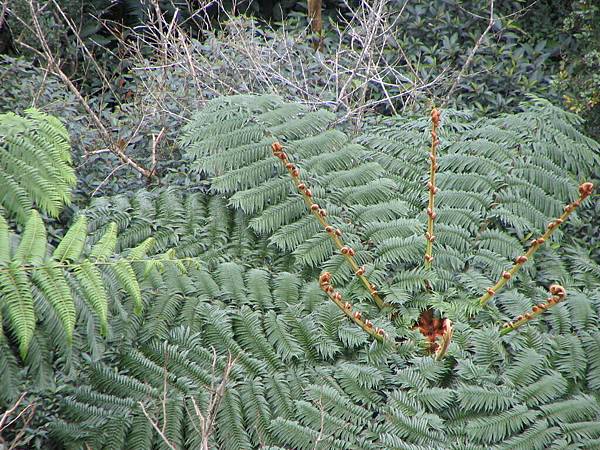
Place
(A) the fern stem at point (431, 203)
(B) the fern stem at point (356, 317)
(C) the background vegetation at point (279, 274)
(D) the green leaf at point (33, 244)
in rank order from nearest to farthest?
(D) the green leaf at point (33, 244) < (C) the background vegetation at point (279, 274) < (B) the fern stem at point (356, 317) < (A) the fern stem at point (431, 203)

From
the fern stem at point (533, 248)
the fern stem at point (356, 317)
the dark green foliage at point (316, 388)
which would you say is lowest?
the dark green foliage at point (316, 388)

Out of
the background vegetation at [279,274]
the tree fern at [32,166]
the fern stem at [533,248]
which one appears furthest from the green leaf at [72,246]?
the fern stem at [533,248]

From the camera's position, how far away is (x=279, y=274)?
3.33 metres

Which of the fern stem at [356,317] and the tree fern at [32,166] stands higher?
the tree fern at [32,166]

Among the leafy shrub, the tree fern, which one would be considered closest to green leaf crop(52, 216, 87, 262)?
the tree fern

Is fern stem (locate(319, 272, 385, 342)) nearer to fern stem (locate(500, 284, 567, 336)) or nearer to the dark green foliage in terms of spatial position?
the dark green foliage

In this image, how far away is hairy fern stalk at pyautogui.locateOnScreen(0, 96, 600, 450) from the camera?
2848 millimetres

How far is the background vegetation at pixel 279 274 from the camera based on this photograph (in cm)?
279

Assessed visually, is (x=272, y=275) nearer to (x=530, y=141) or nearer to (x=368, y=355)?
(x=368, y=355)

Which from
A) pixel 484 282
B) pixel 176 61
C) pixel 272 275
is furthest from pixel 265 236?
pixel 176 61

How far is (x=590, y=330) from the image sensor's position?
3.19 metres

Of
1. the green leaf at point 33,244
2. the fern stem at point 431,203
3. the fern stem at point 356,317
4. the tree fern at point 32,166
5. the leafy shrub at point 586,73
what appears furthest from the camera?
the leafy shrub at point 586,73

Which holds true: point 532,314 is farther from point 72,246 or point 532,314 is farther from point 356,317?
point 72,246

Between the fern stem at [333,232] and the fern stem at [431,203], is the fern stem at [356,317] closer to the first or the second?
the fern stem at [333,232]
